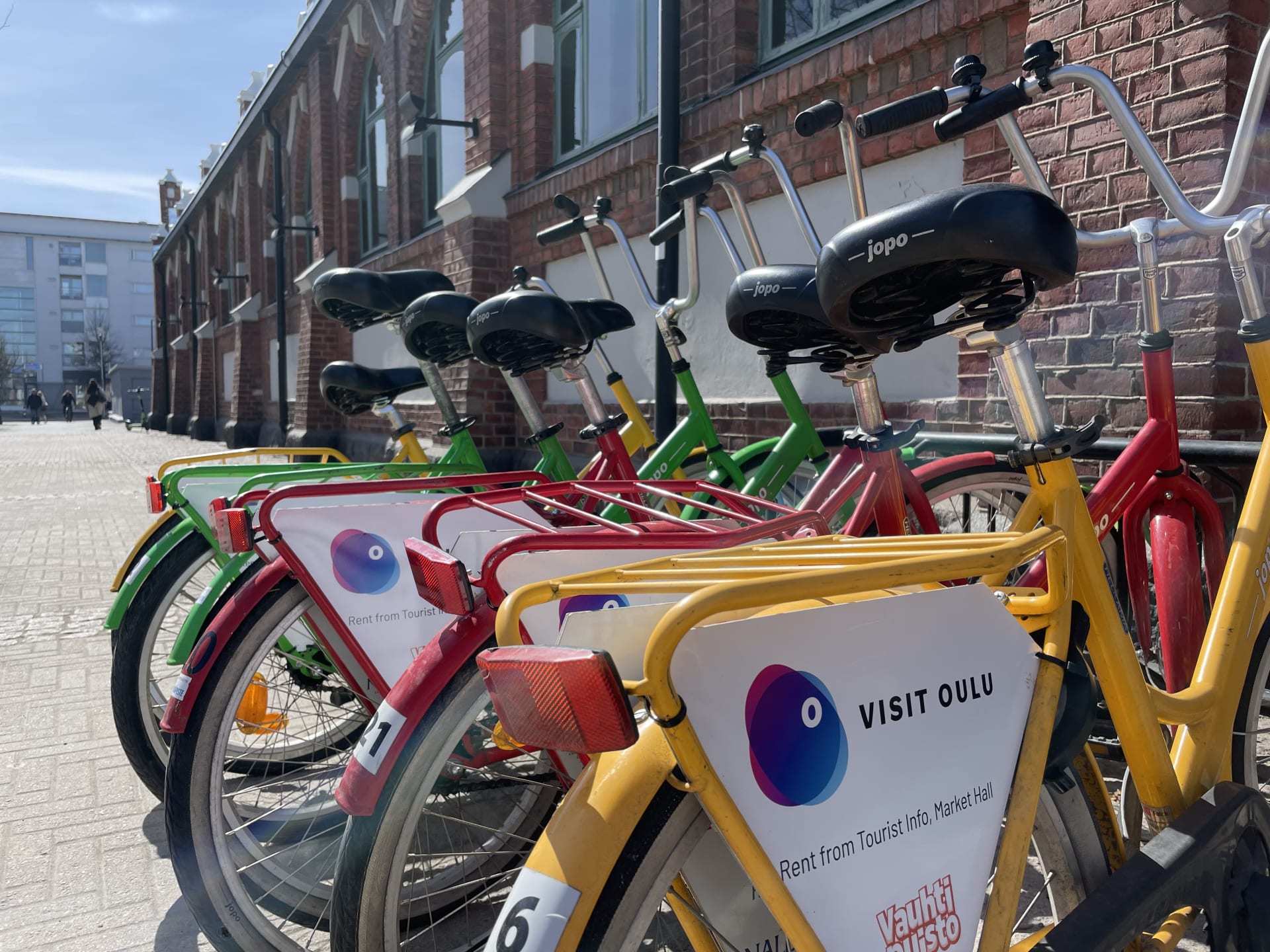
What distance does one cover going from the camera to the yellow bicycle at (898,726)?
3.34 ft

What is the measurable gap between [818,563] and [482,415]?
283 inches

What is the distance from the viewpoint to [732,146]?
543 cm

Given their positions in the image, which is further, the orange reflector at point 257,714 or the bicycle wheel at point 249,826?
the orange reflector at point 257,714

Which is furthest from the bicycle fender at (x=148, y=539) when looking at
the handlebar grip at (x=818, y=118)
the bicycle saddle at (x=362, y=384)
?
the handlebar grip at (x=818, y=118)

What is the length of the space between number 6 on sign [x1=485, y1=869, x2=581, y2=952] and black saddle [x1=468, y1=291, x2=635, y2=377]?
220cm

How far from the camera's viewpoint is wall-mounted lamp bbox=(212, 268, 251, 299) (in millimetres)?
20750

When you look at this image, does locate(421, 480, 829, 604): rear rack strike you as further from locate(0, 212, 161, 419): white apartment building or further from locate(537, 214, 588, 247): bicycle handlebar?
locate(0, 212, 161, 419): white apartment building

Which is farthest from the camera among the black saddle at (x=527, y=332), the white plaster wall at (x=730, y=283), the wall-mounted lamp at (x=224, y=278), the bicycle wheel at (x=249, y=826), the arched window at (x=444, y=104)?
the wall-mounted lamp at (x=224, y=278)

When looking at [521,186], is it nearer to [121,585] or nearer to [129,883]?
[121,585]

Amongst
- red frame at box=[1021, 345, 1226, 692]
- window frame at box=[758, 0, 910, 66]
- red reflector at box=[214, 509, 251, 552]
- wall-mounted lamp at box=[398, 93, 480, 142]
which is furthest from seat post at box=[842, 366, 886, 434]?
wall-mounted lamp at box=[398, 93, 480, 142]

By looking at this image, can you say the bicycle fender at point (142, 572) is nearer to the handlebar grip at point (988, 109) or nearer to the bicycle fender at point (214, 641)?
the bicycle fender at point (214, 641)

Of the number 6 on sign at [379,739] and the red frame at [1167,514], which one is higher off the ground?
the red frame at [1167,514]

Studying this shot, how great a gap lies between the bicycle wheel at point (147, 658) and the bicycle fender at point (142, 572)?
0.01 meters

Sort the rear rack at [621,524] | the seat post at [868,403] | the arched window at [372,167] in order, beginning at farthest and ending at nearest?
the arched window at [372,167] → the seat post at [868,403] → the rear rack at [621,524]
